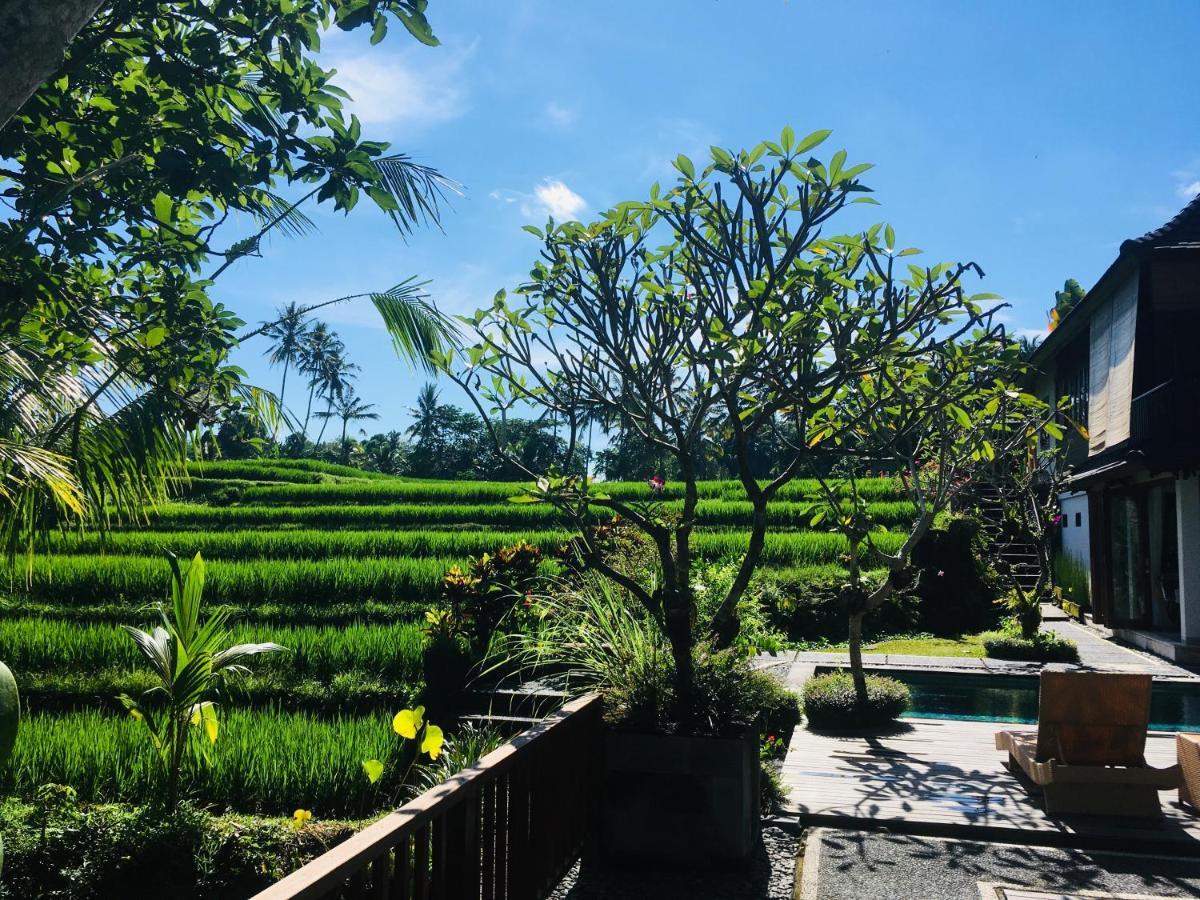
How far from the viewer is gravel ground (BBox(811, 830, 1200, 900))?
4.55m

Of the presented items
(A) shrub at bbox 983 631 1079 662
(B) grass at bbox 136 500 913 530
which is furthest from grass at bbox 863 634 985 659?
(B) grass at bbox 136 500 913 530

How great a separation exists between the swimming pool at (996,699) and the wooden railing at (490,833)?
562 cm

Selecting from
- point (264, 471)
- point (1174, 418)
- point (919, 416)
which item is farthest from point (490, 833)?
point (264, 471)

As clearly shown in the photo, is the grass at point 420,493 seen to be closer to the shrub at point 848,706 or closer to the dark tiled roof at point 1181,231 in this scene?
the dark tiled roof at point 1181,231

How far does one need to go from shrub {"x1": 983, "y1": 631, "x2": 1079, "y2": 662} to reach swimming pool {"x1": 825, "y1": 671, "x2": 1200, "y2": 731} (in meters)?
1.25

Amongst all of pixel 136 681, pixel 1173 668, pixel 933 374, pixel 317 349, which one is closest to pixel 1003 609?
pixel 1173 668

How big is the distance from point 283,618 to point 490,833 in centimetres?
1215

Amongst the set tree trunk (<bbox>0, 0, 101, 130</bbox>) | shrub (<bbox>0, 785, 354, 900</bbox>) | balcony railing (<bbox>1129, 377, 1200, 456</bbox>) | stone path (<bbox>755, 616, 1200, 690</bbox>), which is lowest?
shrub (<bbox>0, 785, 354, 900</bbox>)

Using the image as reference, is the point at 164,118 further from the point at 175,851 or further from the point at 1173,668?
the point at 1173,668

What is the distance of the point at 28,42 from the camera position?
192 cm

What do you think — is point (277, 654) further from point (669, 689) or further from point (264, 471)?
point (264, 471)

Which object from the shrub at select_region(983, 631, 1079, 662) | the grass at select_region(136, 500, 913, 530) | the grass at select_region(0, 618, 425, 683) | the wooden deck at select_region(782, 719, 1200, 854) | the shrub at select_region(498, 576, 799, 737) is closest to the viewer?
the shrub at select_region(498, 576, 799, 737)

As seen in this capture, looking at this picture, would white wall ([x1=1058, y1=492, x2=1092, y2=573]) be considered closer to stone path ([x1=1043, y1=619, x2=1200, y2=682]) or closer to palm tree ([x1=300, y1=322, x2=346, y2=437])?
stone path ([x1=1043, y1=619, x2=1200, y2=682])

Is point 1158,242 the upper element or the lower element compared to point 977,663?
upper
